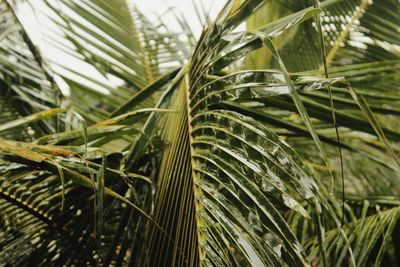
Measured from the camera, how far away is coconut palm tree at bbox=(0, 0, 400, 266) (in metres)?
0.65

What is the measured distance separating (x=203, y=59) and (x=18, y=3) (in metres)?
0.78

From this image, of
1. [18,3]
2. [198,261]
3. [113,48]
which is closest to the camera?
[198,261]

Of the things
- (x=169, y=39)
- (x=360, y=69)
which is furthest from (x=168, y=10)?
(x=360, y=69)

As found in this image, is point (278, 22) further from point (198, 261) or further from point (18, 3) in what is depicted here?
point (18, 3)

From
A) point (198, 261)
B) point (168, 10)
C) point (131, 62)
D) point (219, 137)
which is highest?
point (168, 10)

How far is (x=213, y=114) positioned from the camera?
0.79 metres

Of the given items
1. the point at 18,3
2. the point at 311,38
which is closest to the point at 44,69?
the point at 18,3

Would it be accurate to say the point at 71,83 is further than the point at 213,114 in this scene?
Yes

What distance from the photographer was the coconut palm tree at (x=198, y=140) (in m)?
0.65

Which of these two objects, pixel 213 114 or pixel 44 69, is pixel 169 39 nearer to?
pixel 44 69

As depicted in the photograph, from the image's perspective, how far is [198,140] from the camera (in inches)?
32.3

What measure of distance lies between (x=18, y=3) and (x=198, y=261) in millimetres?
1057

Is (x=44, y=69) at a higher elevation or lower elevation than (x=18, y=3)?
lower

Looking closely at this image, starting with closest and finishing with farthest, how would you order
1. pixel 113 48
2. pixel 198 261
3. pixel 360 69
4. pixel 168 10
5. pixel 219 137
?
pixel 198 261 → pixel 219 137 → pixel 360 69 → pixel 113 48 → pixel 168 10
